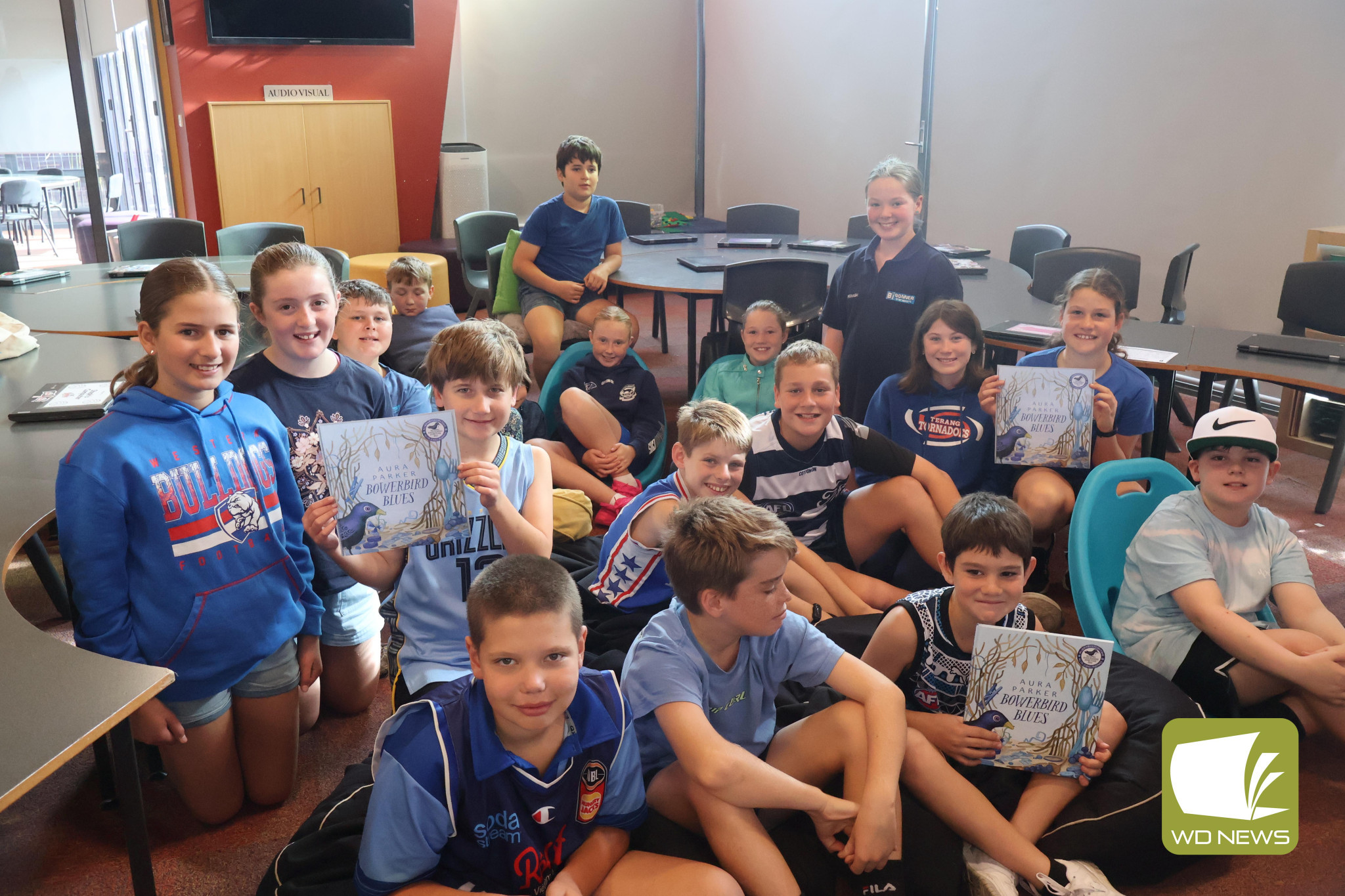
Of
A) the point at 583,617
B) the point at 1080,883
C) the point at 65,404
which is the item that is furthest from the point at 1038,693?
the point at 65,404

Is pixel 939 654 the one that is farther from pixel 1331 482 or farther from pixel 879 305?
pixel 1331 482

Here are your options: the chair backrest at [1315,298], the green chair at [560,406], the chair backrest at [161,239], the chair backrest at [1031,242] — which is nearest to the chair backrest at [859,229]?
the chair backrest at [1031,242]

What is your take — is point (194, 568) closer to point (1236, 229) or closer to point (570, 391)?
point (570, 391)

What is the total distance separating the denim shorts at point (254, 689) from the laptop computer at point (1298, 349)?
137 inches

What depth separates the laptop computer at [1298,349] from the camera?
3.46 meters

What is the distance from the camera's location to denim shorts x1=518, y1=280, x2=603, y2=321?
4.78 meters

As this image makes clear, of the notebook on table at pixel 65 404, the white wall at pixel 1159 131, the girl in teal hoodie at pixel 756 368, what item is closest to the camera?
the notebook on table at pixel 65 404

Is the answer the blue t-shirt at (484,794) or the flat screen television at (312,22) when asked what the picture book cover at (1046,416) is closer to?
the blue t-shirt at (484,794)

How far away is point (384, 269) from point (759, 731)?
5217 millimetres

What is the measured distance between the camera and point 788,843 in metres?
1.92

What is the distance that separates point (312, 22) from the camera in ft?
24.2

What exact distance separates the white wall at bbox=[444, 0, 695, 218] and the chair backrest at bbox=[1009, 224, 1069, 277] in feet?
14.9

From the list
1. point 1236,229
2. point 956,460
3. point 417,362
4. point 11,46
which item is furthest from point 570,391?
point 11,46

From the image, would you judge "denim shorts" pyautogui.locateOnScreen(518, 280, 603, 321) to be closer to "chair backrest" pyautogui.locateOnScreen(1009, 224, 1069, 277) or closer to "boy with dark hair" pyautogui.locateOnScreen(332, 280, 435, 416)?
"boy with dark hair" pyautogui.locateOnScreen(332, 280, 435, 416)
